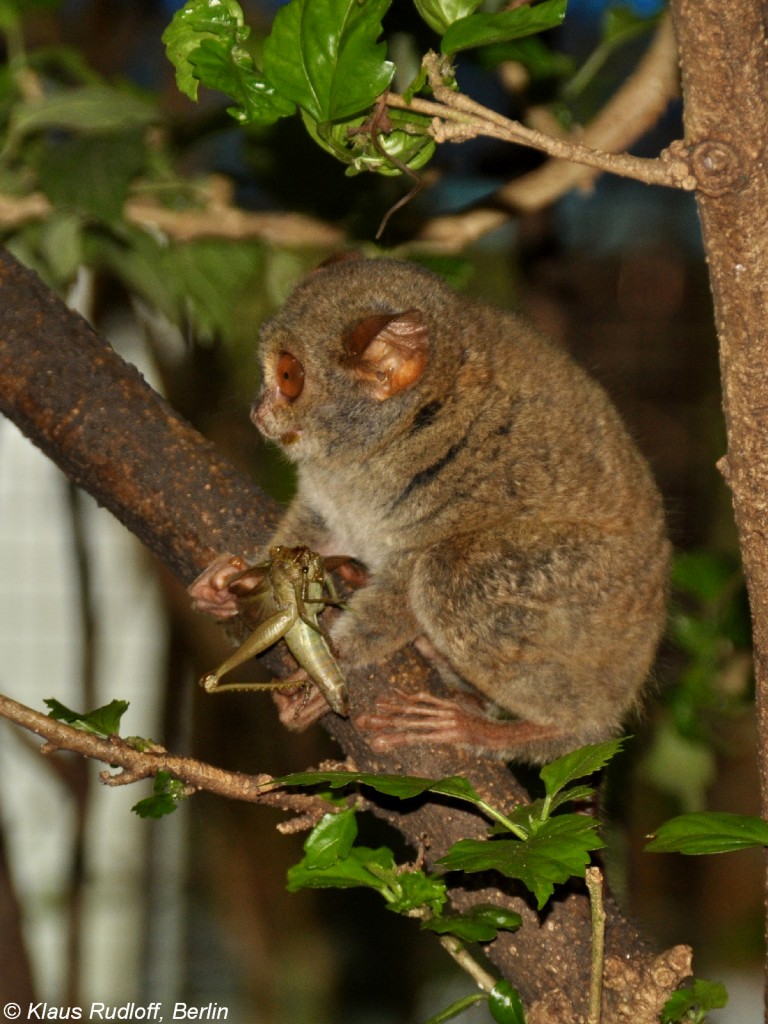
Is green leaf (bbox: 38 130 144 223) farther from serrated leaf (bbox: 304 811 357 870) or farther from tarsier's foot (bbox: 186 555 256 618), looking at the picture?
serrated leaf (bbox: 304 811 357 870)

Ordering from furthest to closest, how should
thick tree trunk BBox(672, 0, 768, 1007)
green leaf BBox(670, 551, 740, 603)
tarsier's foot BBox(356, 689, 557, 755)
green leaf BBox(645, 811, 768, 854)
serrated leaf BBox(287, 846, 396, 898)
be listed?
green leaf BBox(670, 551, 740, 603) → tarsier's foot BBox(356, 689, 557, 755) → serrated leaf BBox(287, 846, 396, 898) → green leaf BBox(645, 811, 768, 854) → thick tree trunk BBox(672, 0, 768, 1007)

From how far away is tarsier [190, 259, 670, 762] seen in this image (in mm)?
2879

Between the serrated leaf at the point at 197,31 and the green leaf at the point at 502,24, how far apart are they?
45 centimetres

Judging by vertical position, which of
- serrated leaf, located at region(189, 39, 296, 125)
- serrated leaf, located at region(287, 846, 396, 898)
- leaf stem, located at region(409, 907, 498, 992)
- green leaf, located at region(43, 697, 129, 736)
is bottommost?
leaf stem, located at region(409, 907, 498, 992)

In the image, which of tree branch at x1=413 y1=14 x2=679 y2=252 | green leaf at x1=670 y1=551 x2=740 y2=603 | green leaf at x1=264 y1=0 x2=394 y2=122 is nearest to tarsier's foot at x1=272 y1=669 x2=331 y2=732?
green leaf at x1=264 y1=0 x2=394 y2=122

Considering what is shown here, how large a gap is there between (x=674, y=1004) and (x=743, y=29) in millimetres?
1628

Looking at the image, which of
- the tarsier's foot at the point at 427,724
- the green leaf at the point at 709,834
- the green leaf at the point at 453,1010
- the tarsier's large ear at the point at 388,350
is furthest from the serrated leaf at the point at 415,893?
the tarsier's large ear at the point at 388,350

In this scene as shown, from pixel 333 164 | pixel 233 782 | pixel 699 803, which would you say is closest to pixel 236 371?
pixel 333 164

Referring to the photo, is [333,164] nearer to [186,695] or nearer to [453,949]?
[453,949]

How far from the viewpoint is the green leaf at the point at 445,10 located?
7.22ft

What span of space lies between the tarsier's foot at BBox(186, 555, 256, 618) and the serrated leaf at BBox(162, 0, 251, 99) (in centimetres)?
112

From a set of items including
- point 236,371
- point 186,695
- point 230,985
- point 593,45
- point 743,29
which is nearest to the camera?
point 743,29

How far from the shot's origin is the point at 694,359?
7.04m

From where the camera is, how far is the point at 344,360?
3055 mm
